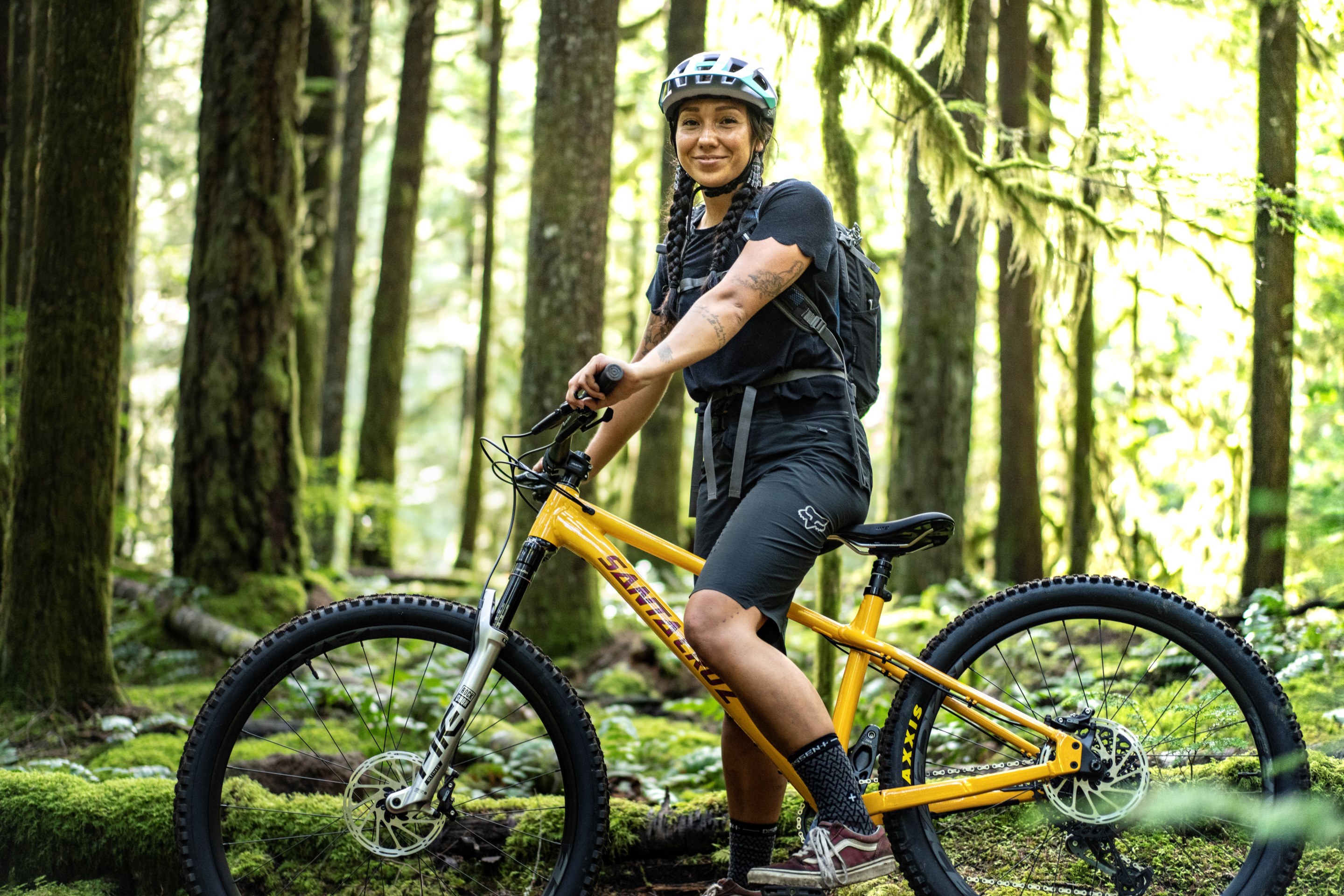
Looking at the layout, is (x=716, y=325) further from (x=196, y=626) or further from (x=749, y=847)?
(x=196, y=626)

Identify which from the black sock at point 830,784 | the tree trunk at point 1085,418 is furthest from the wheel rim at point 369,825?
the tree trunk at point 1085,418

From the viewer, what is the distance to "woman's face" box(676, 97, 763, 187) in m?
2.95

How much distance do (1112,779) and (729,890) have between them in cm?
115

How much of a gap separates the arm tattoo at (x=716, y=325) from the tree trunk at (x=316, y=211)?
382 inches

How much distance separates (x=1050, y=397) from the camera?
47.4ft

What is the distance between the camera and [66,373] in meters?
4.91

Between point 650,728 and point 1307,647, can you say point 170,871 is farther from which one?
point 1307,647

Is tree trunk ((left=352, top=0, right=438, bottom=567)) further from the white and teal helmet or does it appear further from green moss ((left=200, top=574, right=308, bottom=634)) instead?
the white and teal helmet

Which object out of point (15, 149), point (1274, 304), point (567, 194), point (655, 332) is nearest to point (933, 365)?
point (1274, 304)

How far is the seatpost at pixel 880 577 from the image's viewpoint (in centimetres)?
298

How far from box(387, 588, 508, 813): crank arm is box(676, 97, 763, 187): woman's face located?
140 cm

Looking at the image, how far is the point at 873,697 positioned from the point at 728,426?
3.86 m

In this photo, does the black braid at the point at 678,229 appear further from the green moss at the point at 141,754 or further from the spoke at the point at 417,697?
the green moss at the point at 141,754

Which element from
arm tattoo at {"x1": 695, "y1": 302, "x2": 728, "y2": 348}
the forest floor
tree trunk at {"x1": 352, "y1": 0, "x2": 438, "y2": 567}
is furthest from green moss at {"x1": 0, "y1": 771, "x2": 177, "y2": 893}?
tree trunk at {"x1": 352, "y1": 0, "x2": 438, "y2": 567}
